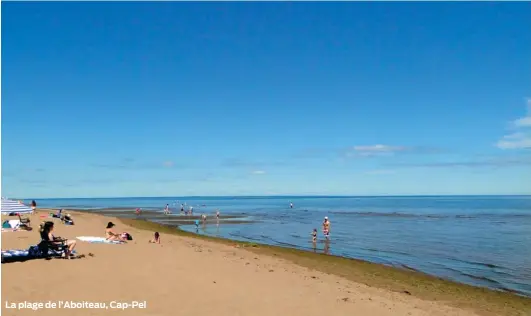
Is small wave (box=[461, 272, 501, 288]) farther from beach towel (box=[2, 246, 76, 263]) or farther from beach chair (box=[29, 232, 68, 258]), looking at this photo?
beach towel (box=[2, 246, 76, 263])

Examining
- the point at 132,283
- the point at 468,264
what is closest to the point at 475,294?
the point at 468,264

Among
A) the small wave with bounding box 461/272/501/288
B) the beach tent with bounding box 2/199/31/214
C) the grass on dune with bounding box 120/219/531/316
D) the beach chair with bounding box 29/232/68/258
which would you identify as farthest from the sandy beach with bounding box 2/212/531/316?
the beach tent with bounding box 2/199/31/214

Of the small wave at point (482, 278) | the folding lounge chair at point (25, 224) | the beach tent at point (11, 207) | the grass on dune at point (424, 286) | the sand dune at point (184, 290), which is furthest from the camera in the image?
the folding lounge chair at point (25, 224)

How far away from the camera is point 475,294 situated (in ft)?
50.2

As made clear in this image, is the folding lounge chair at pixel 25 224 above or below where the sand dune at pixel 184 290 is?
above

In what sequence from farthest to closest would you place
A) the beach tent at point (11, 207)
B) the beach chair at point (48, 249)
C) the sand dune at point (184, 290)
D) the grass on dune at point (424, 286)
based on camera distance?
1. the beach tent at point (11, 207)
2. the grass on dune at point (424, 286)
3. the beach chair at point (48, 249)
4. the sand dune at point (184, 290)

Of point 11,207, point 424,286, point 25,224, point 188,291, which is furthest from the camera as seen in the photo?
point 25,224

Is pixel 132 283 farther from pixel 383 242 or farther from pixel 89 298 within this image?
pixel 383 242

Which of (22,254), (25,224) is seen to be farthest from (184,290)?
(25,224)

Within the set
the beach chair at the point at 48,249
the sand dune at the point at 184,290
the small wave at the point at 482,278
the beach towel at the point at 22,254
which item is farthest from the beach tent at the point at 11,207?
the small wave at the point at 482,278

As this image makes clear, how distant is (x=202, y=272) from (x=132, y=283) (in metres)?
2.89

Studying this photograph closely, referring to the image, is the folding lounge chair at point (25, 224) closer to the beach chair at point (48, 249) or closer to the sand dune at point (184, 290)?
the sand dune at point (184, 290)

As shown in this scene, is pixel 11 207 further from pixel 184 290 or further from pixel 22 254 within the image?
pixel 184 290

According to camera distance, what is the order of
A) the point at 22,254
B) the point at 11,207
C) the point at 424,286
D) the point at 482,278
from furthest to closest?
the point at 11,207
the point at 482,278
the point at 424,286
the point at 22,254
